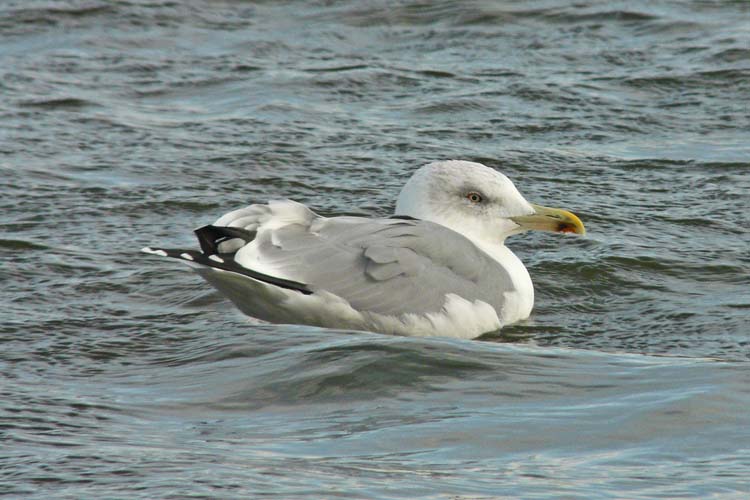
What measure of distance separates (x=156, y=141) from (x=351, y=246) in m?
4.31

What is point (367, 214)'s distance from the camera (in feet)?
29.2

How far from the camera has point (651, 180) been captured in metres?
9.69

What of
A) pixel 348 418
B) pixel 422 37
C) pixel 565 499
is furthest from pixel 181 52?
pixel 565 499

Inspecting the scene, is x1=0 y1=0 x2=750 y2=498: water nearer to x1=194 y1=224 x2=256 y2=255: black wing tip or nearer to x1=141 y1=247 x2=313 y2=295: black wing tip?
x1=141 y1=247 x2=313 y2=295: black wing tip

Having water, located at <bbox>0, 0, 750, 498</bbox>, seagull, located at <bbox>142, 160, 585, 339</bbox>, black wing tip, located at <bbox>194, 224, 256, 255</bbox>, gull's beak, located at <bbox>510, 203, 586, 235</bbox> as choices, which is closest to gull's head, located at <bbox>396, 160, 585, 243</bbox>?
gull's beak, located at <bbox>510, 203, 586, 235</bbox>

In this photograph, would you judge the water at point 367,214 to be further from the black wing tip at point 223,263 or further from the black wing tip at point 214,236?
the black wing tip at point 214,236

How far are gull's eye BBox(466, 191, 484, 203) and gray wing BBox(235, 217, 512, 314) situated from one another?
576 mm

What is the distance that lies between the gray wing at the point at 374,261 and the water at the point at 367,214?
0.28m

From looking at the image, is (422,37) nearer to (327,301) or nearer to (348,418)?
(327,301)

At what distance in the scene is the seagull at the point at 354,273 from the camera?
6.31 meters

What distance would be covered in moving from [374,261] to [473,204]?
3.36ft

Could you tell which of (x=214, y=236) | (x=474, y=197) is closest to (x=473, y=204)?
(x=474, y=197)

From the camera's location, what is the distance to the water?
4.68 meters

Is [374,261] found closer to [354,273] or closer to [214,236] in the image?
[354,273]
